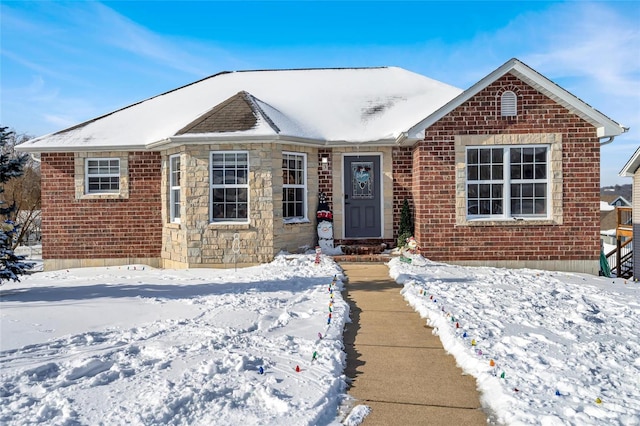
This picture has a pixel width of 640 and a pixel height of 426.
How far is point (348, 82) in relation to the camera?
16.7 metres

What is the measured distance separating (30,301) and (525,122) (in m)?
11.0

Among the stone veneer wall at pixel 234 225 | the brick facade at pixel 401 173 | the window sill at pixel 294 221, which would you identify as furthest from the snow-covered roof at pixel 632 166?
the stone veneer wall at pixel 234 225

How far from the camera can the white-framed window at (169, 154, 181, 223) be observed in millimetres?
12477

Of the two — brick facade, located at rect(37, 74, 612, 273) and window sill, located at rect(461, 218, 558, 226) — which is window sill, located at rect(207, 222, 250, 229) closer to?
brick facade, located at rect(37, 74, 612, 273)

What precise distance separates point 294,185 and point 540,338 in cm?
783

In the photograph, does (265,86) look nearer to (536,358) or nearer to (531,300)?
(531,300)

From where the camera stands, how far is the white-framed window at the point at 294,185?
12172 mm

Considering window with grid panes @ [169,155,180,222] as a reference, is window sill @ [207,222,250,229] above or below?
below

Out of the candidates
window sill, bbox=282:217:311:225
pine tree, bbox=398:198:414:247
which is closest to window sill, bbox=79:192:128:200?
window sill, bbox=282:217:311:225

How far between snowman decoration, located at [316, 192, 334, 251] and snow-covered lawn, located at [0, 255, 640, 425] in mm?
3173

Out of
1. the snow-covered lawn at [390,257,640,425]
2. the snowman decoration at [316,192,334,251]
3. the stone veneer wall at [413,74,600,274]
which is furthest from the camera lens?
the snowman decoration at [316,192,334,251]

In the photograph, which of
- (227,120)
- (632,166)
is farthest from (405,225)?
(632,166)

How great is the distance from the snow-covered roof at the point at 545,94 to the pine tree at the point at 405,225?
237cm

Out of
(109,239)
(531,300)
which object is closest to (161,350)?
(531,300)
